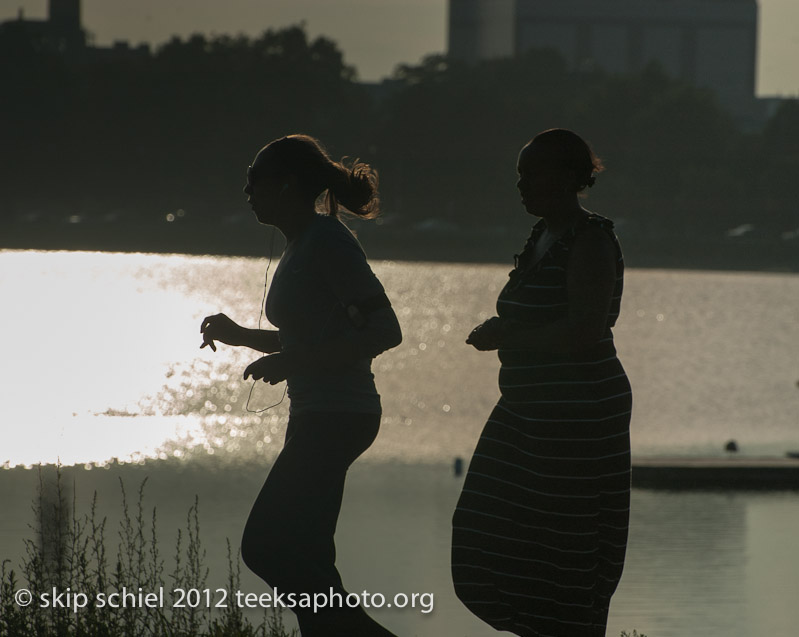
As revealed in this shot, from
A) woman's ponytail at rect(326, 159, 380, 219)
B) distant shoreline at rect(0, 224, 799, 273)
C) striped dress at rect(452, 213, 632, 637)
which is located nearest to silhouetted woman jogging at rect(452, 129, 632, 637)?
striped dress at rect(452, 213, 632, 637)

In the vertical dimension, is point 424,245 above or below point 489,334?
above

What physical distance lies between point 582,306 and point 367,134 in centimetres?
11150

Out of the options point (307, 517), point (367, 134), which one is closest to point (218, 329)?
point (307, 517)

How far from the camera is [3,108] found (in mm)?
114938

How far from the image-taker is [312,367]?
3980 mm

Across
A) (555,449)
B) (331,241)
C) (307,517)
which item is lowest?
(307,517)

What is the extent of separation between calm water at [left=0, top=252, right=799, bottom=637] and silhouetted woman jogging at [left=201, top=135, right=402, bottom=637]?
5498 mm

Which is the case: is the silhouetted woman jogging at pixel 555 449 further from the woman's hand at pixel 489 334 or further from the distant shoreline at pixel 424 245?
the distant shoreline at pixel 424 245

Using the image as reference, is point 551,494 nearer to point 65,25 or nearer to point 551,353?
point 551,353

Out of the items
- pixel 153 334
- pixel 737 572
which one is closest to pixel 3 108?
pixel 153 334

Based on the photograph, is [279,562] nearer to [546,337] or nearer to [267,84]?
[546,337]

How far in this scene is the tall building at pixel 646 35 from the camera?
148 metres

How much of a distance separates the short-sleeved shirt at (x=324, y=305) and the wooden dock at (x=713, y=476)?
11456mm

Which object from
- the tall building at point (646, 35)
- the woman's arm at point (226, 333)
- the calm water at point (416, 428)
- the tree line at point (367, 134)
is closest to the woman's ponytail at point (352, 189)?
the woman's arm at point (226, 333)
